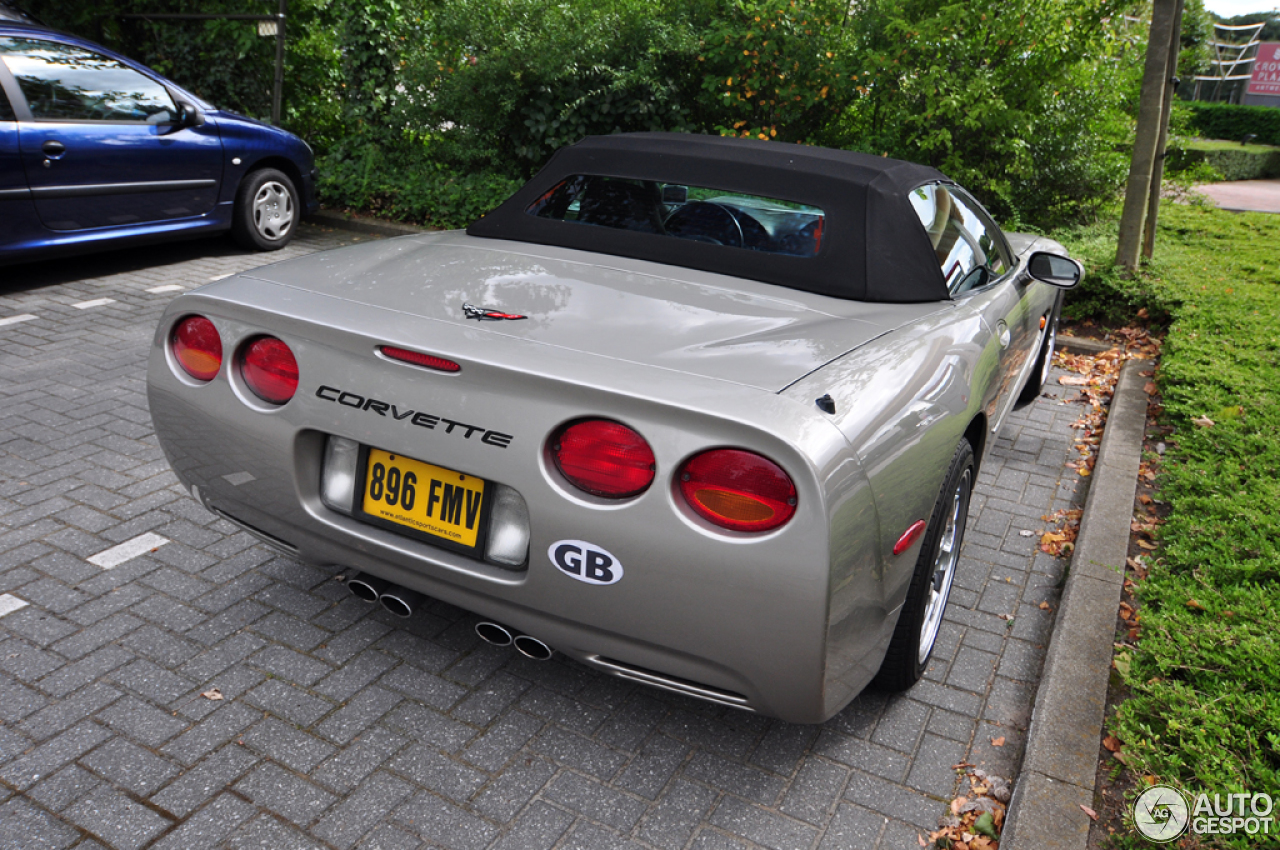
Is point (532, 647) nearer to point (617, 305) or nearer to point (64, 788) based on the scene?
point (617, 305)

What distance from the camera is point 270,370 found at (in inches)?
99.0

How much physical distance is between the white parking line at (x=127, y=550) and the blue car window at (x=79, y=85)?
4.40 m

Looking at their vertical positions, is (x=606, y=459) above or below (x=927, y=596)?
above

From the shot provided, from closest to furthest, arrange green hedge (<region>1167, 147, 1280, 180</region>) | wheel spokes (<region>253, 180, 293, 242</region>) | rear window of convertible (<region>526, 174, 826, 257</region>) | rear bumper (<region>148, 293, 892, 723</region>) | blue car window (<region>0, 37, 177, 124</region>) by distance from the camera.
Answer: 1. rear bumper (<region>148, 293, 892, 723</region>)
2. rear window of convertible (<region>526, 174, 826, 257</region>)
3. blue car window (<region>0, 37, 177, 124</region>)
4. wheel spokes (<region>253, 180, 293, 242</region>)
5. green hedge (<region>1167, 147, 1280, 180</region>)

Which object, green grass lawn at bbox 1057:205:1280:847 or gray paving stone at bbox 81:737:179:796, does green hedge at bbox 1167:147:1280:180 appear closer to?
green grass lawn at bbox 1057:205:1280:847

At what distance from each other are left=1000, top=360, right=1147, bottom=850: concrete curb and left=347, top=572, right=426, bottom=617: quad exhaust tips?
5.26 feet

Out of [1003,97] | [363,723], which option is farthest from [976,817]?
[1003,97]

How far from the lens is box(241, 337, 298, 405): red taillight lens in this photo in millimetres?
2482

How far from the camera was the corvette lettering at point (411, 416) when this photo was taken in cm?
217

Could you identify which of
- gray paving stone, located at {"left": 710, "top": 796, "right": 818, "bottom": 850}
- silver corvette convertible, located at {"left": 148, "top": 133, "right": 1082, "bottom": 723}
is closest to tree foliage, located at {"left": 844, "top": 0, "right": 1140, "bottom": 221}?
silver corvette convertible, located at {"left": 148, "top": 133, "right": 1082, "bottom": 723}

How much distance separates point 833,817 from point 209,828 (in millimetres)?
1471

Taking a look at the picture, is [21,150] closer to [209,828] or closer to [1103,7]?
[209,828]

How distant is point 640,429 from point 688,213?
4.93ft

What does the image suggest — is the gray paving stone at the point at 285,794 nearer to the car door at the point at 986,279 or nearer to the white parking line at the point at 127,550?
the white parking line at the point at 127,550
